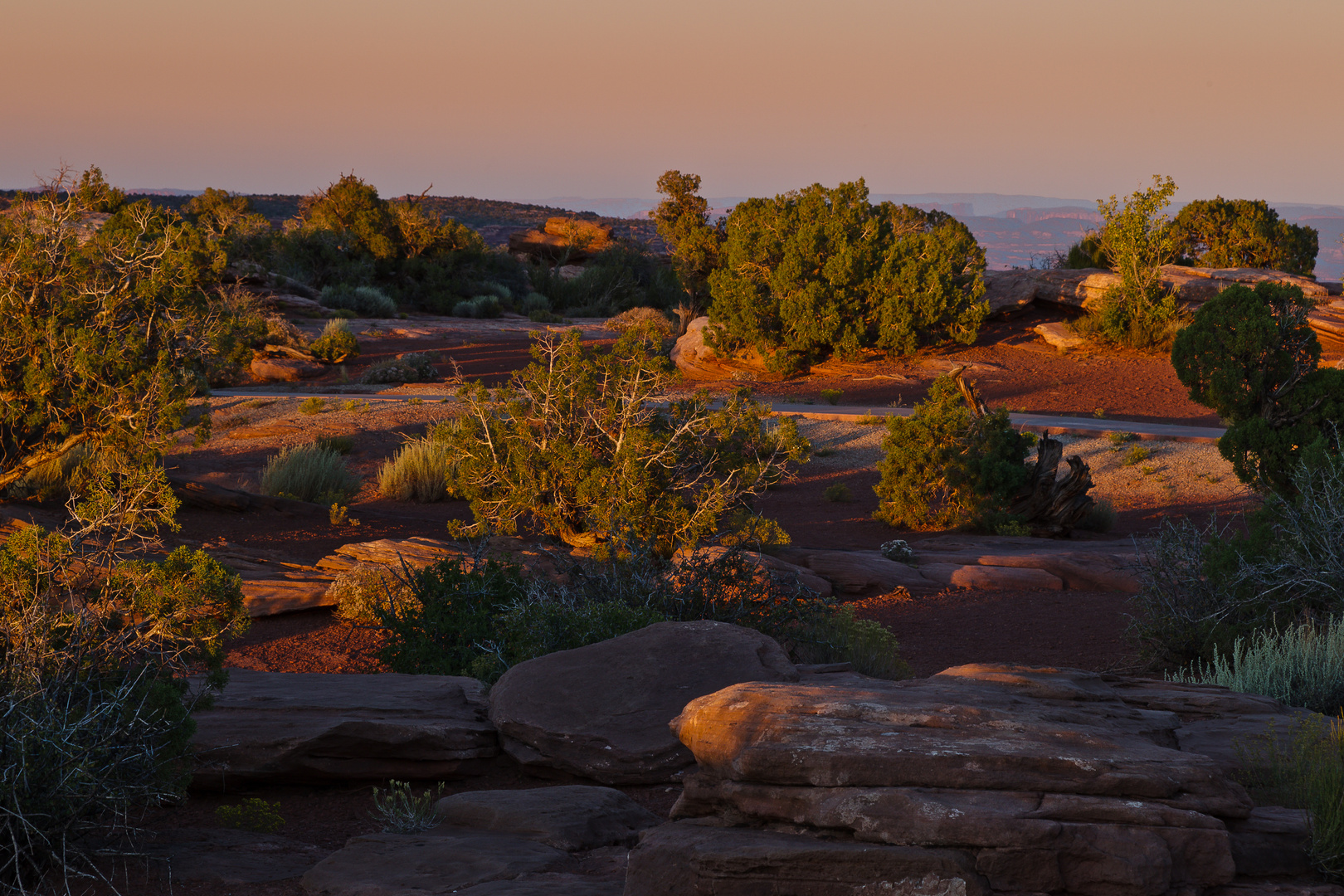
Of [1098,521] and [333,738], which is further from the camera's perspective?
[1098,521]

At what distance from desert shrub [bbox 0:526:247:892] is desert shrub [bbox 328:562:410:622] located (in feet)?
10.6

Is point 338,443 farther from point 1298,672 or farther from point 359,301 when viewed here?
point 359,301

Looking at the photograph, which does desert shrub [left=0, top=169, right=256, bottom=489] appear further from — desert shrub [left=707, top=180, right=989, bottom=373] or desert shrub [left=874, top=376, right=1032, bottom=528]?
desert shrub [left=707, top=180, right=989, bottom=373]

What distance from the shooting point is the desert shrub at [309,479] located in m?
14.0

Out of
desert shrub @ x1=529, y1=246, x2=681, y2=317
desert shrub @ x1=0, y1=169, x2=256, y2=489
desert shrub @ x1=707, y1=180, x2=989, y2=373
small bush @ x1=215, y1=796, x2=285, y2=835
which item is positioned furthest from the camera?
desert shrub @ x1=529, y1=246, x2=681, y2=317

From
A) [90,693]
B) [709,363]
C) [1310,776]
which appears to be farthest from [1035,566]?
[709,363]

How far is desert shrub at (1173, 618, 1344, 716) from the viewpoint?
5.77 m

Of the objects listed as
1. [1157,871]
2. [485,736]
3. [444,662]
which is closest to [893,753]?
[1157,871]

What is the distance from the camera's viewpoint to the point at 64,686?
427cm

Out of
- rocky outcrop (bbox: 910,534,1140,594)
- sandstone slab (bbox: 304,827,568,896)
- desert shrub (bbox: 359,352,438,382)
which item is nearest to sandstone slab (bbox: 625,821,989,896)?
sandstone slab (bbox: 304,827,568,896)

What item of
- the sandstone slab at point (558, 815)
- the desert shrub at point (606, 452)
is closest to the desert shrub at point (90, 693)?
the sandstone slab at point (558, 815)

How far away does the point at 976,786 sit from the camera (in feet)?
10.9

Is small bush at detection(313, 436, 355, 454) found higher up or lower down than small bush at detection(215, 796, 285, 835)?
lower down

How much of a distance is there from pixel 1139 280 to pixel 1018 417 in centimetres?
758
